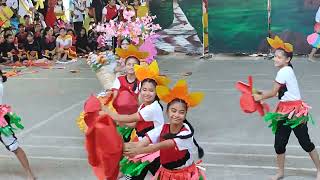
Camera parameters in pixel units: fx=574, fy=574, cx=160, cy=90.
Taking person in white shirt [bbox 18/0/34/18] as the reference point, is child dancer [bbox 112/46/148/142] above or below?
below

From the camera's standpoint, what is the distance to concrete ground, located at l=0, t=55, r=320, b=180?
644 cm

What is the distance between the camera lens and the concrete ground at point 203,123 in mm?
6438

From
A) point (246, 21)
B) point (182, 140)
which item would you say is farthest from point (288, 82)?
point (246, 21)

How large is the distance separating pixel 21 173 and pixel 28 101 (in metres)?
4.05

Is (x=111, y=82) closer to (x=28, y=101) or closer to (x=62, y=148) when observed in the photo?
(x=62, y=148)

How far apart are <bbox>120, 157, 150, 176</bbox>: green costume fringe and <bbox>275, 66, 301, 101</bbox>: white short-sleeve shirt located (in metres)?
1.78

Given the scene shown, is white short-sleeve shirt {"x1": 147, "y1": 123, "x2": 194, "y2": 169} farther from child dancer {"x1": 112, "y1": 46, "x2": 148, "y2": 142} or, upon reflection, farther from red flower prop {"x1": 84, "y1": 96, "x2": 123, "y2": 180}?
child dancer {"x1": 112, "y1": 46, "x2": 148, "y2": 142}

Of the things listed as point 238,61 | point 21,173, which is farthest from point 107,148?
point 238,61

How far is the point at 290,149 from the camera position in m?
7.02

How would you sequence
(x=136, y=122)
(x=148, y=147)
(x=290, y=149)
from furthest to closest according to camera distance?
(x=290, y=149) < (x=136, y=122) < (x=148, y=147)

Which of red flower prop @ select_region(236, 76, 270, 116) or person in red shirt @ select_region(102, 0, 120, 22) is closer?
red flower prop @ select_region(236, 76, 270, 116)

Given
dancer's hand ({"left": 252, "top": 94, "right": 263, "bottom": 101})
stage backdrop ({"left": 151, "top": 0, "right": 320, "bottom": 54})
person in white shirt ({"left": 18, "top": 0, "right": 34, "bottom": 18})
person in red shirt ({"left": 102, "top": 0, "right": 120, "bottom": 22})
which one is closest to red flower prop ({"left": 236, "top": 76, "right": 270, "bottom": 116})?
dancer's hand ({"left": 252, "top": 94, "right": 263, "bottom": 101})

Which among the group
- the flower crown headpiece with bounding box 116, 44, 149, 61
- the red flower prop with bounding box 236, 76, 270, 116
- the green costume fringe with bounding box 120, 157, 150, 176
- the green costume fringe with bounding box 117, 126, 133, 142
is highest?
the flower crown headpiece with bounding box 116, 44, 149, 61

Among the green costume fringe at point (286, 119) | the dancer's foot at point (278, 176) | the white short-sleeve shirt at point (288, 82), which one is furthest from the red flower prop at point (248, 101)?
the dancer's foot at point (278, 176)
